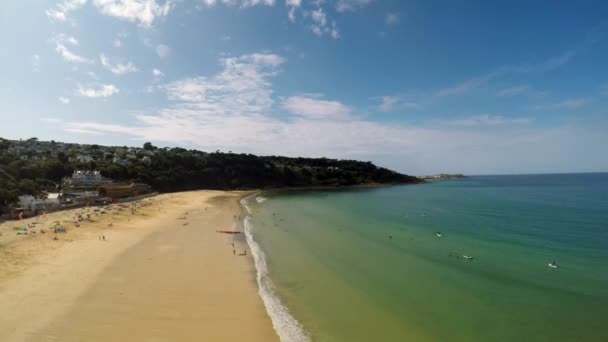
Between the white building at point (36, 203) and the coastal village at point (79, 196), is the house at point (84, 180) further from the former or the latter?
the white building at point (36, 203)

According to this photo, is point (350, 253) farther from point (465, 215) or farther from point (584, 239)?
point (465, 215)

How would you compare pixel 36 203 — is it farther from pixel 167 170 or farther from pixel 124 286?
pixel 167 170

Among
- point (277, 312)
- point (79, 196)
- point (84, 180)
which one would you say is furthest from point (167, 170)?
point (277, 312)

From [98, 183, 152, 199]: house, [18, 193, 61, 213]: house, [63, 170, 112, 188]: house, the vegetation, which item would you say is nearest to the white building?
[18, 193, 61, 213]: house

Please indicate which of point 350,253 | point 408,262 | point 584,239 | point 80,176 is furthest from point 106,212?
point 584,239

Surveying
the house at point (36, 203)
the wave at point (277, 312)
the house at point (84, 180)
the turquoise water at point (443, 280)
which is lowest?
the wave at point (277, 312)

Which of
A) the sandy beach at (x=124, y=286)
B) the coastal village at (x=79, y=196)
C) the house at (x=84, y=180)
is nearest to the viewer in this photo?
the sandy beach at (x=124, y=286)

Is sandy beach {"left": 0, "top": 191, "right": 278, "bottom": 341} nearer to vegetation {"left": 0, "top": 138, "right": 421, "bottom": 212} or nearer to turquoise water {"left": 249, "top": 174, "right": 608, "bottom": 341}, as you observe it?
turquoise water {"left": 249, "top": 174, "right": 608, "bottom": 341}

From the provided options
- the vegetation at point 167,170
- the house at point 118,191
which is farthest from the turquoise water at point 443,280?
the vegetation at point 167,170
